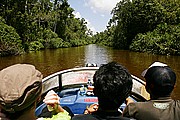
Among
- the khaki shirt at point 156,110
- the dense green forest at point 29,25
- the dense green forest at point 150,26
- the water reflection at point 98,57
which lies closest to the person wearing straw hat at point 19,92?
the khaki shirt at point 156,110

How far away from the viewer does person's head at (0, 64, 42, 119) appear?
119 cm

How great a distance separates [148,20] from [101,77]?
1297 inches

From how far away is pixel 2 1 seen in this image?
87.0 feet

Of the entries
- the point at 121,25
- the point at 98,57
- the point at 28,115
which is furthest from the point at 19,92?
the point at 121,25

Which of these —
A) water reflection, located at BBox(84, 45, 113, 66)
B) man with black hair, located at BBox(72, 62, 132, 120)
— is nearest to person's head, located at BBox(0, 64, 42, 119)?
man with black hair, located at BBox(72, 62, 132, 120)

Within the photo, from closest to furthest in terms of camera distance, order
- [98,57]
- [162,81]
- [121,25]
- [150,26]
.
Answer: [162,81] < [98,57] < [150,26] < [121,25]

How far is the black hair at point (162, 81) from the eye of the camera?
6.11 ft

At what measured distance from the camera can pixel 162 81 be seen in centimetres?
186

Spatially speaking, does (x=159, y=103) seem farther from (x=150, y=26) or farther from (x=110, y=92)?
(x=150, y=26)

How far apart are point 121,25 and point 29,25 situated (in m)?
15.6

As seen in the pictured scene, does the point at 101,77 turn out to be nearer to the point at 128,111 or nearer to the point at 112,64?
the point at 112,64

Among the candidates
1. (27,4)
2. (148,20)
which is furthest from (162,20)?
(27,4)

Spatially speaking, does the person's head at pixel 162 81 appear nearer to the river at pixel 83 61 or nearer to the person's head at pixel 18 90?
the person's head at pixel 18 90

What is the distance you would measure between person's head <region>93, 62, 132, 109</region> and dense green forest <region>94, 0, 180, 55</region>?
22.1 metres
